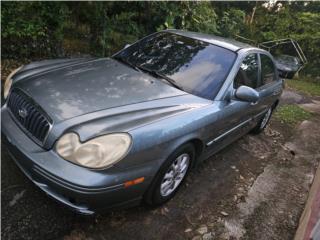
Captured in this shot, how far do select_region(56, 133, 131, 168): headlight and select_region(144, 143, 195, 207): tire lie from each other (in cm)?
51

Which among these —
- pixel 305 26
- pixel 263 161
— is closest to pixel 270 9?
pixel 305 26

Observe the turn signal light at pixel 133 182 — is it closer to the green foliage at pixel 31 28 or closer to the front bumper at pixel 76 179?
the front bumper at pixel 76 179

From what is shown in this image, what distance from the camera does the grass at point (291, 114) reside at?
22.4ft

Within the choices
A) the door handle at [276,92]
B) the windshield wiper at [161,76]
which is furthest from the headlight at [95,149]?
the door handle at [276,92]

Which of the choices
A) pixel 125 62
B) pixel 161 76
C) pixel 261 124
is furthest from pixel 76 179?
pixel 261 124

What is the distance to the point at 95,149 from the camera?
7.76 ft

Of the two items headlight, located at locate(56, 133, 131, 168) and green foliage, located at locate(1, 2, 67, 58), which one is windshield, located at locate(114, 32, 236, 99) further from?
green foliage, located at locate(1, 2, 67, 58)

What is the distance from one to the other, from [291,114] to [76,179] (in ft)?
20.2

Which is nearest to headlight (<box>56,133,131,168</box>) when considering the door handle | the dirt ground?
the dirt ground

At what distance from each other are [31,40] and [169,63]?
3.10 metres

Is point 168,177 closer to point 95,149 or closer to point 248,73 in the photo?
point 95,149

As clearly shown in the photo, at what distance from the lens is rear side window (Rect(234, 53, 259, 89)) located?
3781 mm

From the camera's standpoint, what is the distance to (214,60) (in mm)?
3697

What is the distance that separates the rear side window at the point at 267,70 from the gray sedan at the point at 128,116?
0.37m
